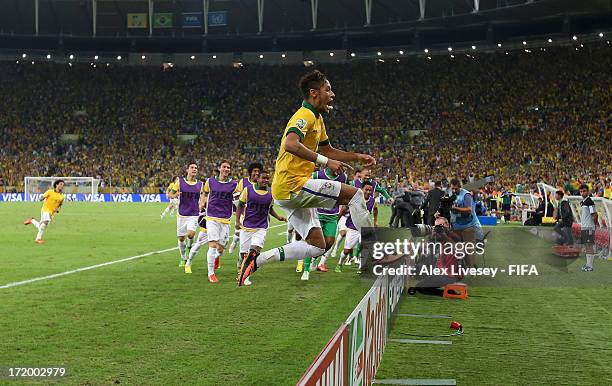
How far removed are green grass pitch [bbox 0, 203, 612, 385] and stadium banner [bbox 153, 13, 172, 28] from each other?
46051mm

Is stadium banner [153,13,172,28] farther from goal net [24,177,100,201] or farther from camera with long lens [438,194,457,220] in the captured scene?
camera with long lens [438,194,457,220]

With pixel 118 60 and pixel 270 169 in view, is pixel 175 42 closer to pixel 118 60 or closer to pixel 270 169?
pixel 118 60

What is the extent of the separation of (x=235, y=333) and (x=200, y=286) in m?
4.44

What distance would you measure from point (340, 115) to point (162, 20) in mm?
16344

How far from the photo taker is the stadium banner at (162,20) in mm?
59412

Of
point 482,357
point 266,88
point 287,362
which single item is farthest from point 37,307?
point 266,88

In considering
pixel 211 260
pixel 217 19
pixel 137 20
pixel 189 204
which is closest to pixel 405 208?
pixel 189 204

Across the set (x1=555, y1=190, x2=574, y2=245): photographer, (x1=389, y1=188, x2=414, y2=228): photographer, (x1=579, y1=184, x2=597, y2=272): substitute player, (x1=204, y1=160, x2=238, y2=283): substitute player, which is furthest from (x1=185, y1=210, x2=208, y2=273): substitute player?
(x1=555, y1=190, x2=574, y2=245): photographer

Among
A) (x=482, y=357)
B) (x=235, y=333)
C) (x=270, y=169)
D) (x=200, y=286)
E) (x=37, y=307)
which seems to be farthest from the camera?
(x=270, y=169)

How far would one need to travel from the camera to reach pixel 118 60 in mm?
68625

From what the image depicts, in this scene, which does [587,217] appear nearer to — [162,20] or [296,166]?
[296,166]

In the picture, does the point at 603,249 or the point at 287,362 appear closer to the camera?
the point at 287,362

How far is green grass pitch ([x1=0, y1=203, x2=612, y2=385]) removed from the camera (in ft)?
22.4

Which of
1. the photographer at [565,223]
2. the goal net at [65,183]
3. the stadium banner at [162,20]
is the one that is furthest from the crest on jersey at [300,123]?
the stadium banner at [162,20]
